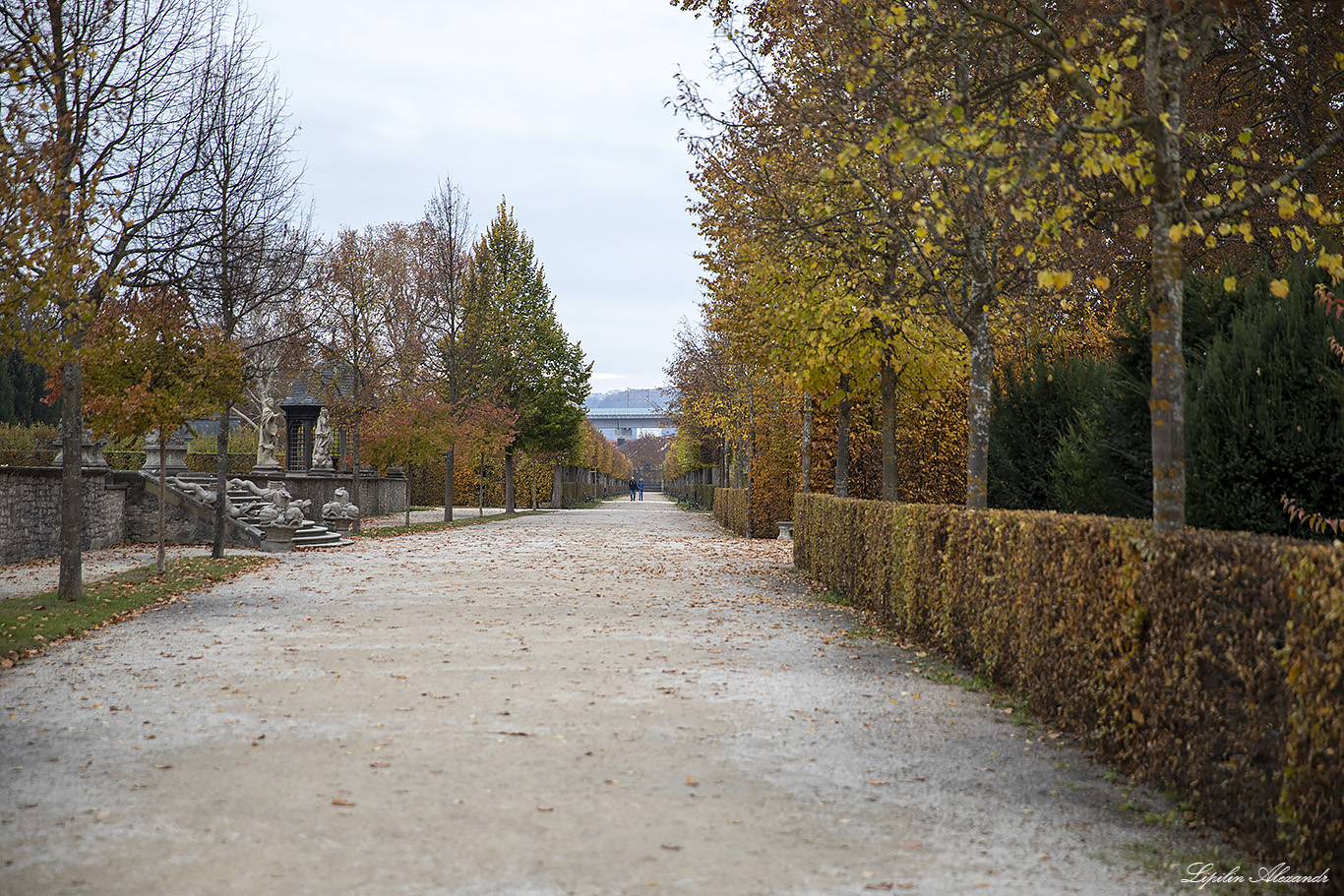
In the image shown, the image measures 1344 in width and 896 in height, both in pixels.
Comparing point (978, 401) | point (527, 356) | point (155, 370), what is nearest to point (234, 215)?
point (155, 370)

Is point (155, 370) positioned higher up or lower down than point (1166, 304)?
higher up

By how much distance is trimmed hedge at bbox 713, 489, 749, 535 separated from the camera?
97.7 feet

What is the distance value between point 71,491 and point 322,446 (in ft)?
82.3

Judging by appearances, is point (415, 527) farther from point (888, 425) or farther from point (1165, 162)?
point (1165, 162)

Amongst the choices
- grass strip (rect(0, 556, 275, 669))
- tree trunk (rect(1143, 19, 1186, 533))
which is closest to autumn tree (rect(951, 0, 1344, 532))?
tree trunk (rect(1143, 19, 1186, 533))

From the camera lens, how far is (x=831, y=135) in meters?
11.4

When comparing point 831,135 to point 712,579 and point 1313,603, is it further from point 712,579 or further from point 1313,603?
point 1313,603

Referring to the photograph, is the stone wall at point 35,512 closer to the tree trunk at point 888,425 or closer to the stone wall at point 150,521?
the stone wall at point 150,521

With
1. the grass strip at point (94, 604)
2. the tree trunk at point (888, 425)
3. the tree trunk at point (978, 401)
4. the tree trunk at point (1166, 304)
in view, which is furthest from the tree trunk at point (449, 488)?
the tree trunk at point (1166, 304)

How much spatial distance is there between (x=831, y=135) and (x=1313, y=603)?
8.66 metres

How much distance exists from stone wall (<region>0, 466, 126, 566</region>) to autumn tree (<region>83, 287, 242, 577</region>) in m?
2.74

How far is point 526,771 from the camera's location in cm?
534

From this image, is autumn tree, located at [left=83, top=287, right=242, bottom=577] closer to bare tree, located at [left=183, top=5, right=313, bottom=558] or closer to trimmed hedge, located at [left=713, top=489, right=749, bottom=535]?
bare tree, located at [left=183, top=5, right=313, bottom=558]

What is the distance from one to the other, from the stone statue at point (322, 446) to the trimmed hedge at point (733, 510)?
1477cm
